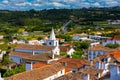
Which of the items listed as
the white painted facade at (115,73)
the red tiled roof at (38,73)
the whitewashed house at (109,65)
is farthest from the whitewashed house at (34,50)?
the white painted facade at (115,73)

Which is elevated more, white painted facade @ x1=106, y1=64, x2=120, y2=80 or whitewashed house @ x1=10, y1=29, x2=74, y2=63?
white painted facade @ x1=106, y1=64, x2=120, y2=80

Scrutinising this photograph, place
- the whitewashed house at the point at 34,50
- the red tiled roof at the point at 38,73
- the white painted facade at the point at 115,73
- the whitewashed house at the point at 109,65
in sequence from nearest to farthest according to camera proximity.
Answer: the white painted facade at the point at 115,73
the whitewashed house at the point at 109,65
the red tiled roof at the point at 38,73
the whitewashed house at the point at 34,50

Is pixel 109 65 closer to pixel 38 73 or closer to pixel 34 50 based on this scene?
pixel 38 73

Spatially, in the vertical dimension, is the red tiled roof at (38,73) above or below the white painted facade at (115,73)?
below

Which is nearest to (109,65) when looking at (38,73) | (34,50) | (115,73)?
(115,73)

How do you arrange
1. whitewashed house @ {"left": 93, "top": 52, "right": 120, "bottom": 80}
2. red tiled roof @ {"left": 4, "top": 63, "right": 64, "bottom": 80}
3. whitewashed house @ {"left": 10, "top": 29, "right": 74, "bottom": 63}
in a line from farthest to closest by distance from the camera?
whitewashed house @ {"left": 10, "top": 29, "right": 74, "bottom": 63}
red tiled roof @ {"left": 4, "top": 63, "right": 64, "bottom": 80}
whitewashed house @ {"left": 93, "top": 52, "right": 120, "bottom": 80}

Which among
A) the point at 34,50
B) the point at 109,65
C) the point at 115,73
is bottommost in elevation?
the point at 34,50

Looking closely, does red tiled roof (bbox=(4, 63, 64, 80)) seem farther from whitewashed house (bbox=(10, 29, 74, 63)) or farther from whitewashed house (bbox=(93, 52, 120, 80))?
whitewashed house (bbox=(10, 29, 74, 63))

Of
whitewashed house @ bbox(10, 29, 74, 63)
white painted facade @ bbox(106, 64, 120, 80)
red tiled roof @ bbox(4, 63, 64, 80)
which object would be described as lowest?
whitewashed house @ bbox(10, 29, 74, 63)

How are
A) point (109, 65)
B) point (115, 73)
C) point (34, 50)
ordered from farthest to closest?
point (34, 50) → point (109, 65) → point (115, 73)

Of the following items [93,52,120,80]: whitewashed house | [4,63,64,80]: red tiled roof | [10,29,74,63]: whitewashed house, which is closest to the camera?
[93,52,120,80]: whitewashed house

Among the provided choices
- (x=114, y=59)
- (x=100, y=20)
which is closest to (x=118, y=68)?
(x=114, y=59)

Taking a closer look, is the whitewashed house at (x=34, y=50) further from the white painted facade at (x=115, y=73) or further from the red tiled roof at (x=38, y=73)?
the white painted facade at (x=115, y=73)

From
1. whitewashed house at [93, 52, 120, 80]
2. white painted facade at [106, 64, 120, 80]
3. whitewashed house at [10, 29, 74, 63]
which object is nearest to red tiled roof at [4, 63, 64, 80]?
whitewashed house at [93, 52, 120, 80]
